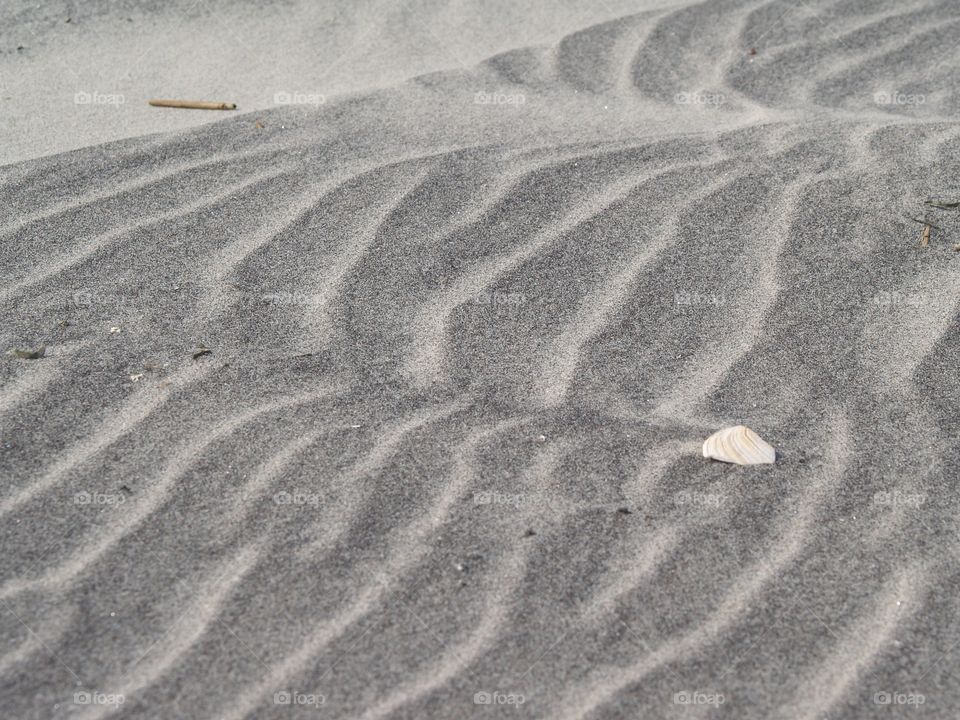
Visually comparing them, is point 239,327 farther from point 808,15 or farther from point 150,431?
point 808,15

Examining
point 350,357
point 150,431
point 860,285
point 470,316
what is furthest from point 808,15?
point 150,431

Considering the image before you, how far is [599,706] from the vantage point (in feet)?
5.55
